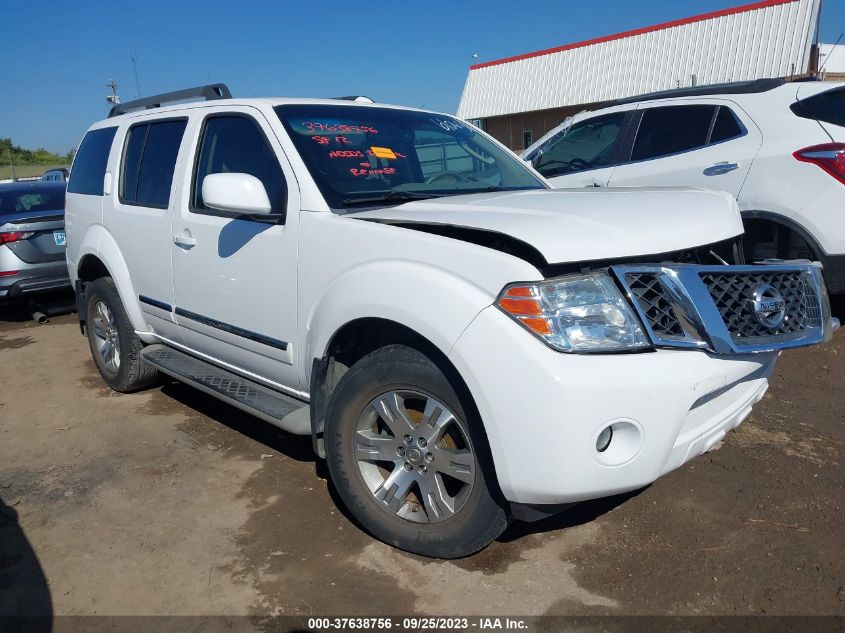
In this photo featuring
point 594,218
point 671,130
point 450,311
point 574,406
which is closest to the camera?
point 574,406

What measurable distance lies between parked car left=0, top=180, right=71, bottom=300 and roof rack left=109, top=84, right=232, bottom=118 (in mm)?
2731

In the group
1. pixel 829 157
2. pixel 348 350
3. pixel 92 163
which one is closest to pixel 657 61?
pixel 829 157

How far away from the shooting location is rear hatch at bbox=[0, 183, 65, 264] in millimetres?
7324

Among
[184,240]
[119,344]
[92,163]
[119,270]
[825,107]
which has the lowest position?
[119,344]

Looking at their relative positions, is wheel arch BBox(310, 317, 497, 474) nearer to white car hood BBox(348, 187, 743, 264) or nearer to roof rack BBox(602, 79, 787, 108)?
white car hood BBox(348, 187, 743, 264)

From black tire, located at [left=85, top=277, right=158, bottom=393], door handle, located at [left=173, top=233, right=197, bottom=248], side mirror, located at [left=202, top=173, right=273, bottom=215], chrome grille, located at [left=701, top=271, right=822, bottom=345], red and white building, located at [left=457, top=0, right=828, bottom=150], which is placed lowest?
black tire, located at [left=85, top=277, right=158, bottom=393]

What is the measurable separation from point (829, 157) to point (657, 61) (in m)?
18.5

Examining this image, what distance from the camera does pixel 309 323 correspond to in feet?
10.2

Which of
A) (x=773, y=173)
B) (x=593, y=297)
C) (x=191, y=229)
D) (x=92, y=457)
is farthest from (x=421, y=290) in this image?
(x=773, y=173)

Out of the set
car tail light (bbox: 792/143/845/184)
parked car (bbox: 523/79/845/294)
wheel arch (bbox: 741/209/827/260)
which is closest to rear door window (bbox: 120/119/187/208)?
parked car (bbox: 523/79/845/294)

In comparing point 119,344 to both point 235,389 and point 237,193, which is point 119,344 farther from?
point 237,193

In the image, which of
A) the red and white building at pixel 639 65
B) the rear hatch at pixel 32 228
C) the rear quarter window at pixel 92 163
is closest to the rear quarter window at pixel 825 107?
the rear quarter window at pixel 92 163

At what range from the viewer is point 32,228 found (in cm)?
739

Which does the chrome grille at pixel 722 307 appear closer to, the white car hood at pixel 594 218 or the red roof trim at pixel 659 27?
the white car hood at pixel 594 218
